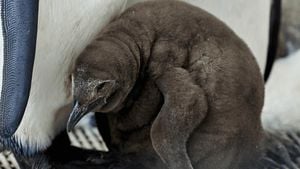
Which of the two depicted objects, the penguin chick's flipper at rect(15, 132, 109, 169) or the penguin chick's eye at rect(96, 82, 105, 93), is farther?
the penguin chick's flipper at rect(15, 132, 109, 169)

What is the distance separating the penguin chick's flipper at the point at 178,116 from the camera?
877 mm

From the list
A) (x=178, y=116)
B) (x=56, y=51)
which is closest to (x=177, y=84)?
(x=178, y=116)

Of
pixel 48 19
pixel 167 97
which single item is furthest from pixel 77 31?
pixel 167 97

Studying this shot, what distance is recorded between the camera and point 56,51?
94 cm

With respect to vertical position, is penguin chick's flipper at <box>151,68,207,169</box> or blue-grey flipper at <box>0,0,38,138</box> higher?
blue-grey flipper at <box>0,0,38,138</box>

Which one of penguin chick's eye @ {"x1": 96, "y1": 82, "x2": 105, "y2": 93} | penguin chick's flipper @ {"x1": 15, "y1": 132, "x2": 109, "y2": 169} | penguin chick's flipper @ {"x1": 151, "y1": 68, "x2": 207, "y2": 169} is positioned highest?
penguin chick's eye @ {"x1": 96, "y1": 82, "x2": 105, "y2": 93}

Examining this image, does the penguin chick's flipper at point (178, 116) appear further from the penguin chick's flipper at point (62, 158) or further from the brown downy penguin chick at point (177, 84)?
the penguin chick's flipper at point (62, 158)

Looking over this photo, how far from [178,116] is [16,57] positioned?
19cm

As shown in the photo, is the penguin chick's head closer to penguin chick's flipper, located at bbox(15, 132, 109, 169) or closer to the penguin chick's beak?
the penguin chick's beak

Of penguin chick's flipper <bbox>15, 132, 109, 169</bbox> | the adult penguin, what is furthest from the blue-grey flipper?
penguin chick's flipper <bbox>15, 132, 109, 169</bbox>

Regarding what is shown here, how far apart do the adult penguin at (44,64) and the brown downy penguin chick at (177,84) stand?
0.04 metres

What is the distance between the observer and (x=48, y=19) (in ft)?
3.00

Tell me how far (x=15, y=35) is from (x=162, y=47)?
0.57ft

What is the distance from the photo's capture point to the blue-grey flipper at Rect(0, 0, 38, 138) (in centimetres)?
85
